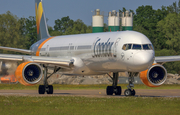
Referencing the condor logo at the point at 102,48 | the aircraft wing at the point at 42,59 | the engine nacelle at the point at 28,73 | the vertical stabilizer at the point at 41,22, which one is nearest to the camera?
the condor logo at the point at 102,48

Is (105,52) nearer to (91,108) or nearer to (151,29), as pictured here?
(91,108)

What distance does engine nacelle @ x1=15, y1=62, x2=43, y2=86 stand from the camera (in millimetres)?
24964

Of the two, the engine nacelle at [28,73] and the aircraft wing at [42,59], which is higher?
the aircraft wing at [42,59]

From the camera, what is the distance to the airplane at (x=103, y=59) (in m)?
22.7

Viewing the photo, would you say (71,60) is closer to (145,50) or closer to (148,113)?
(145,50)

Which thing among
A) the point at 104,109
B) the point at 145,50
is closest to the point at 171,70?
the point at 145,50

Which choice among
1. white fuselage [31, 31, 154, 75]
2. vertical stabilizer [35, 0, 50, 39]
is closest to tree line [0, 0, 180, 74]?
vertical stabilizer [35, 0, 50, 39]

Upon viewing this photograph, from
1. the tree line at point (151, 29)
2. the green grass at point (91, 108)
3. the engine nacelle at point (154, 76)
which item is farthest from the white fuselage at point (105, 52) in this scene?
the tree line at point (151, 29)

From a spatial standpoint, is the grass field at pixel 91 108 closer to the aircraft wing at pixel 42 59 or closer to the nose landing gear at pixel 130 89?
the nose landing gear at pixel 130 89

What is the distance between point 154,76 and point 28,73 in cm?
924

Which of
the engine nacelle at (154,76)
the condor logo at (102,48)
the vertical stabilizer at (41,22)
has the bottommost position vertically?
the engine nacelle at (154,76)

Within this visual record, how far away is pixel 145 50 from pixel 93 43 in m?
5.78

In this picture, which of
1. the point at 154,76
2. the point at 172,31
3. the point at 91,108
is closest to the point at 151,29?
the point at 172,31

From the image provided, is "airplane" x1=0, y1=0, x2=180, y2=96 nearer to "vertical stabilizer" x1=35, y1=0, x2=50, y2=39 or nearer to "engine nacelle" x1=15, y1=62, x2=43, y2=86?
"engine nacelle" x1=15, y1=62, x2=43, y2=86
